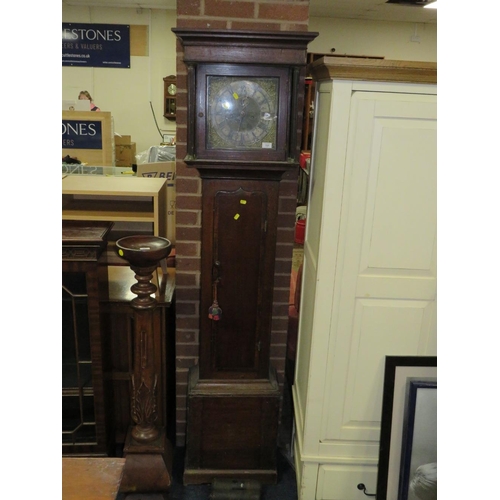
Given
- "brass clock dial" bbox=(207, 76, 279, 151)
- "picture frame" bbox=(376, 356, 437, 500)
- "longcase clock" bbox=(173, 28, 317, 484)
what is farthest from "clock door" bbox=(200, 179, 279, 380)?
"picture frame" bbox=(376, 356, 437, 500)

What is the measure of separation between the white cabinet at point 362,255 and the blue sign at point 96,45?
5403 millimetres

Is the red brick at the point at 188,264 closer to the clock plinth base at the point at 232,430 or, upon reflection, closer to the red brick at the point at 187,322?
the red brick at the point at 187,322

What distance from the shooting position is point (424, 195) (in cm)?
166

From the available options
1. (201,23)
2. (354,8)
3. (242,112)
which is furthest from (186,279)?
(354,8)

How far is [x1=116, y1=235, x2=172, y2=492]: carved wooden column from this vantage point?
1.72 metres

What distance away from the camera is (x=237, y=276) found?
6.24ft

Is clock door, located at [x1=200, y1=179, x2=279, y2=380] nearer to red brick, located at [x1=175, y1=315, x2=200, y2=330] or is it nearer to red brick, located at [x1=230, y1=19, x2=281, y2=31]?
red brick, located at [x1=175, y1=315, x2=200, y2=330]

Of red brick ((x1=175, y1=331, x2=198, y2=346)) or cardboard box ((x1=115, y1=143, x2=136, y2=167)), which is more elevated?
Result: cardboard box ((x1=115, y1=143, x2=136, y2=167))

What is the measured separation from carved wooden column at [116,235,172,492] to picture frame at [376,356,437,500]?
88cm

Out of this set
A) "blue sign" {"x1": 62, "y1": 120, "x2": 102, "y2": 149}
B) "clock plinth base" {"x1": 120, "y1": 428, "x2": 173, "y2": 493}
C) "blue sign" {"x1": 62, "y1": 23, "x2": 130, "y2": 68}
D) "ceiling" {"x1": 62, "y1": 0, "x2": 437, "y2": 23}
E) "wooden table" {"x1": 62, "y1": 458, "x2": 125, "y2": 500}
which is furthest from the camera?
"blue sign" {"x1": 62, "y1": 23, "x2": 130, "y2": 68}

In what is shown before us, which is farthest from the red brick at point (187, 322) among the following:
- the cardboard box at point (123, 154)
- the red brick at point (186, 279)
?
the cardboard box at point (123, 154)

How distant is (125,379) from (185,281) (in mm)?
567

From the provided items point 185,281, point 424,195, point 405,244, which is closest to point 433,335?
point 405,244

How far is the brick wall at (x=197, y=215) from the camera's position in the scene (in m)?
1.80
